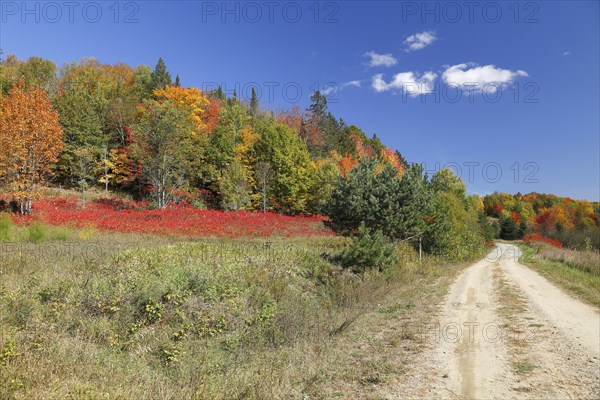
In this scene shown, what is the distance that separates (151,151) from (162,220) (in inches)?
405

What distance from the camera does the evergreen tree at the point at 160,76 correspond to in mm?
62666

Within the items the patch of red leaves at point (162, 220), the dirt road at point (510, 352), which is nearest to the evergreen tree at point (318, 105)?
the patch of red leaves at point (162, 220)

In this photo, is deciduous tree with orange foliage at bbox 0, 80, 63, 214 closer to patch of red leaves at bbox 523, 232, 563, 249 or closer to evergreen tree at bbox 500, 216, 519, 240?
patch of red leaves at bbox 523, 232, 563, 249

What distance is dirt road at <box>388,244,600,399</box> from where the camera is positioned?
6.25m

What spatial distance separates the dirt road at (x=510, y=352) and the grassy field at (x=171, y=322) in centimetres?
212

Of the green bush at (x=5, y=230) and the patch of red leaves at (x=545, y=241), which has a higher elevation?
the green bush at (x=5, y=230)

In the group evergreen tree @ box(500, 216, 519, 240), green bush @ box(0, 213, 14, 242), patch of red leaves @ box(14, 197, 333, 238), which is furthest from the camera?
evergreen tree @ box(500, 216, 519, 240)

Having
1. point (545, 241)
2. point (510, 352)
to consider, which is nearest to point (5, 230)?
point (510, 352)

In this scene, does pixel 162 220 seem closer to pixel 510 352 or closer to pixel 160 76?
pixel 510 352

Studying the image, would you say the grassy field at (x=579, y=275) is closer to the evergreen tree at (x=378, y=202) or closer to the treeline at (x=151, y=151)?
the evergreen tree at (x=378, y=202)

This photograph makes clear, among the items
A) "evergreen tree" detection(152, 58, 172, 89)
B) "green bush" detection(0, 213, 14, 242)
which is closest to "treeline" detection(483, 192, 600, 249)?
"green bush" detection(0, 213, 14, 242)

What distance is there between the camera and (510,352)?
789 cm

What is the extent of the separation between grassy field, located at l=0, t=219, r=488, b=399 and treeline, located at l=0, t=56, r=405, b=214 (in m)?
15.3

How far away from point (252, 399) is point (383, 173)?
636 inches
